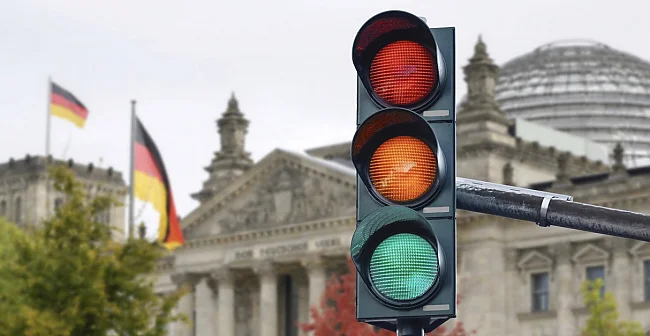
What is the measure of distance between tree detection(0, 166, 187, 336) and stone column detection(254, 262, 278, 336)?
153 feet

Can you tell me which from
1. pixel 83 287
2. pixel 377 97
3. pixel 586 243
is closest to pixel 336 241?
pixel 586 243

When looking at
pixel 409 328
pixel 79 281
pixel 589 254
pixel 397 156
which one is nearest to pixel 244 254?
pixel 589 254

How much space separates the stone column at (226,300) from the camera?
94.8m

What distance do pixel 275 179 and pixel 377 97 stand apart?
86141 mm

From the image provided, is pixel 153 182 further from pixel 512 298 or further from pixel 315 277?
pixel 315 277

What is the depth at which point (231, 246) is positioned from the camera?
314 ft

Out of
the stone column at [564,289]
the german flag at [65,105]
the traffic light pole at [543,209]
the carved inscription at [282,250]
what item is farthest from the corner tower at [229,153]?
the traffic light pole at [543,209]

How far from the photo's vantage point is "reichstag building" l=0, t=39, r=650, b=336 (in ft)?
268

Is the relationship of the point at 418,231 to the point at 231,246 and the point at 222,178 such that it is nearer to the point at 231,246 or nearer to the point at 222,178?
the point at 231,246

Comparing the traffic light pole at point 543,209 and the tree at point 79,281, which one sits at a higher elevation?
the tree at point 79,281

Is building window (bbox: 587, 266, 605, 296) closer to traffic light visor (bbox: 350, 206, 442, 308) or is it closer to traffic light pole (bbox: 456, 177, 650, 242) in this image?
traffic light pole (bbox: 456, 177, 650, 242)

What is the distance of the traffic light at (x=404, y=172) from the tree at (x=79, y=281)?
3456cm

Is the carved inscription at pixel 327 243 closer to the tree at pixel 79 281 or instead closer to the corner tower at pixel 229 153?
the corner tower at pixel 229 153

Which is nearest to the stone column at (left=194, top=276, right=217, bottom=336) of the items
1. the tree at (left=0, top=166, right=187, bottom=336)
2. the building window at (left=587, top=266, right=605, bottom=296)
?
the building window at (left=587, top=266, right=605, bottom=296)
